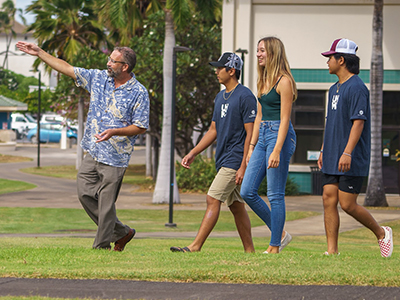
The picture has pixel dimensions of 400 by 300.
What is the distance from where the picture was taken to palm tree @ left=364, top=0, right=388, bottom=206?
19344 mm

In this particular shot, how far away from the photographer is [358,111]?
644cm

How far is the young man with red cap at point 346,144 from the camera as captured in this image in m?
6.46

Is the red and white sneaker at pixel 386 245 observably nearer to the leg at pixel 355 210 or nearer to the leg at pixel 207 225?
the leg at pixel 355 210

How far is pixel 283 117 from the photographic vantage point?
6.52 m

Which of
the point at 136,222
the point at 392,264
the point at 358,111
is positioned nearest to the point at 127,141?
the point at 358,111

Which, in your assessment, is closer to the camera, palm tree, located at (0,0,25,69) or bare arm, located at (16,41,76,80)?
bare arm, located at (16,41,76,80)

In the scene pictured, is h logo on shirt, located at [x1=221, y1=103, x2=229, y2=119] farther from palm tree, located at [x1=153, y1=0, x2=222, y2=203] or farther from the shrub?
the shrub

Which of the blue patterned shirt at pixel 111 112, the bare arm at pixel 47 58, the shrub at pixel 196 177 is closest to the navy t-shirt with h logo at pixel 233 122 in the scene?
the blue patterned shirt at pixel 111 112

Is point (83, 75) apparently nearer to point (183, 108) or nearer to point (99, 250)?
point (99, 250)

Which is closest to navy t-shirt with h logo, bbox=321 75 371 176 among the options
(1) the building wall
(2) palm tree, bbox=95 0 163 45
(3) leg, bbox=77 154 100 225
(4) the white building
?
(3) leg, bbox=77 154 100 225

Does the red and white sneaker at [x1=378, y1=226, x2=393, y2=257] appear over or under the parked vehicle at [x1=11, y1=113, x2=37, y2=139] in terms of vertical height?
under

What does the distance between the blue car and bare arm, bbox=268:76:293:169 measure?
52.3m

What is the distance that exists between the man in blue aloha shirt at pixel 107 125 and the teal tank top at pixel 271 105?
115 cm

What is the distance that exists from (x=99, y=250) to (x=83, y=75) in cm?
172
